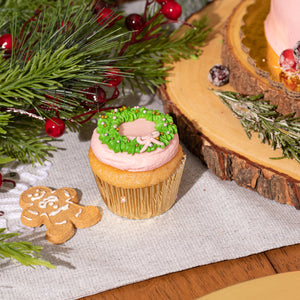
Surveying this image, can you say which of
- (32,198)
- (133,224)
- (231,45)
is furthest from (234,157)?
(32,198)

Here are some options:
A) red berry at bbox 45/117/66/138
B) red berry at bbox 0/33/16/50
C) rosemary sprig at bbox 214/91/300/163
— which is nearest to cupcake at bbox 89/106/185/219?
red berry at bbox 45/117/66/138

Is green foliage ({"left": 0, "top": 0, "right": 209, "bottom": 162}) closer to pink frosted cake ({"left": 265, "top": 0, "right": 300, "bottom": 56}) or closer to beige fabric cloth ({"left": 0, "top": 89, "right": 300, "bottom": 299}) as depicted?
beige fabric cloth ({"left": 0, "top": 89, "right": 300, "bottom": 299})

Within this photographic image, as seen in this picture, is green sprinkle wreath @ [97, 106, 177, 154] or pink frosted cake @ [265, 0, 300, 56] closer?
green sprinkle wreath @ [97, 106, 177, 154]

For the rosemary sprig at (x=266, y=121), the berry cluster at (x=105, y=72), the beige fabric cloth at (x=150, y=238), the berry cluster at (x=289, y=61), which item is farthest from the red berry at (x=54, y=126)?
the berry cluster at (x=289, y=61)

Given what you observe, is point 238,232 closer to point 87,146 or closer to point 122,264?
point 122,264

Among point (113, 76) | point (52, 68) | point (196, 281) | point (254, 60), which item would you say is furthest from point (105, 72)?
point (196, 281)

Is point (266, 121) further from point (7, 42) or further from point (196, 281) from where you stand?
point (7, 42)
